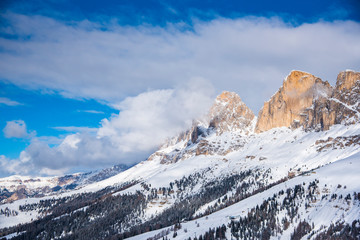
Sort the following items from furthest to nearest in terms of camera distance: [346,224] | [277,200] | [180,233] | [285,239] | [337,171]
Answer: [337,171] < [277,200] < [180,233] < [285,239] < [346,224]

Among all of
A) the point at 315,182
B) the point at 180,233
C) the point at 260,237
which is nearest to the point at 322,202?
the point at 315,182

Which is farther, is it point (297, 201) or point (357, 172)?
point (357, 172)

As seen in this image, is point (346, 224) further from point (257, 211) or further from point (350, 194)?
point (257, 211)

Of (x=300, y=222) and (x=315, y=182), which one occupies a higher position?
(x=315, y=182)

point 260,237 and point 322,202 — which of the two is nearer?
point 260,237

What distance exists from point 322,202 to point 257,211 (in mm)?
30079

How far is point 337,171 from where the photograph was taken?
162000 mm

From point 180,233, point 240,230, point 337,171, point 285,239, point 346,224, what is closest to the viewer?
point 346,224

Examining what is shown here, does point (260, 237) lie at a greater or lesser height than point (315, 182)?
lesser

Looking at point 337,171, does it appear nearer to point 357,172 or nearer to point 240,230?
point 357,172

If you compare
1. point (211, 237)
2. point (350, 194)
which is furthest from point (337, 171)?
point (211, 237)

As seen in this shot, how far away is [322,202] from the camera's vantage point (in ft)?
429

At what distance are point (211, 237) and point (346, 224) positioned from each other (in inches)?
2061

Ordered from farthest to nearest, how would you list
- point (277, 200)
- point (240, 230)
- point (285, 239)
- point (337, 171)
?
point (337, 171)
point (277, 200)
point (240, 230)
point (285, 239)
